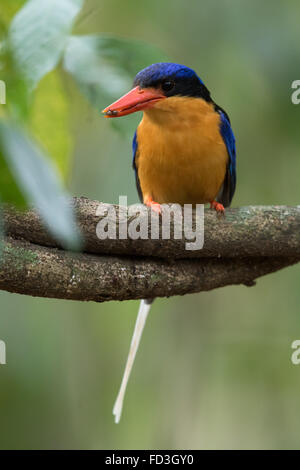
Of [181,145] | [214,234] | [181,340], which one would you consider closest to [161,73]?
[181,145]

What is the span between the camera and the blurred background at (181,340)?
482 centimetres

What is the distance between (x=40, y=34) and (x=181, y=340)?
15.7 feet

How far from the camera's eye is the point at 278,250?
8.34 feet

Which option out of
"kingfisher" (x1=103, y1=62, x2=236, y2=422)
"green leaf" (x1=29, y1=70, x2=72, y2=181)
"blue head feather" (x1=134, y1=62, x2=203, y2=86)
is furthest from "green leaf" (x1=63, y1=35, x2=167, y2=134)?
"kingfisher" (x1=103, y1=62, x2=236, y2=422)

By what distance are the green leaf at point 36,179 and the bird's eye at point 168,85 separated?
2457 millimetres

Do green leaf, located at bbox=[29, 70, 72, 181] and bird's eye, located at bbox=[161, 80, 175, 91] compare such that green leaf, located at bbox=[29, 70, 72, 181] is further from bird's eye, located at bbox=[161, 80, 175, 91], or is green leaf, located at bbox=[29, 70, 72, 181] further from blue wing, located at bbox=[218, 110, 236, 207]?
blue wing, located at bbox=[218, 110, 236, 207]

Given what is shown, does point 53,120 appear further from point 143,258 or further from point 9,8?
point 143,258

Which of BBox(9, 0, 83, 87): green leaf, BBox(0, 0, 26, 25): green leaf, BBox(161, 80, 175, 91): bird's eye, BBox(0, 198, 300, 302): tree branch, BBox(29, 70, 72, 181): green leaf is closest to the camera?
BBox(9, 0, 83, 87): green leaf

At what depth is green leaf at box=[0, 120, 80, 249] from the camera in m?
0.74

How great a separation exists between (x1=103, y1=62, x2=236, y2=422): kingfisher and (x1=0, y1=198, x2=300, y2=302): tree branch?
722mm

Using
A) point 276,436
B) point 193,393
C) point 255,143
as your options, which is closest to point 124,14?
point 255,143

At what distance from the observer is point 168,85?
10.5ft

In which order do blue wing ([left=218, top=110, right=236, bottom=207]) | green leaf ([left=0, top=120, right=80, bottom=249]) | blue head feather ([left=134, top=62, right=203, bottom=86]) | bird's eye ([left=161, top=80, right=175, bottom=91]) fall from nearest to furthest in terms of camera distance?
green leaf ([left=0, top=120, right=80, bottom=249]) < blue head feather ([left=134, top=62, right=203, bottom=86]) < bird's eye ([left=161, top=80, right=175, bottom=91]) < blue wing ([left=218, top=110, right=236, bottom=207])

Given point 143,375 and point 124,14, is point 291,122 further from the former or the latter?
point 143,375
